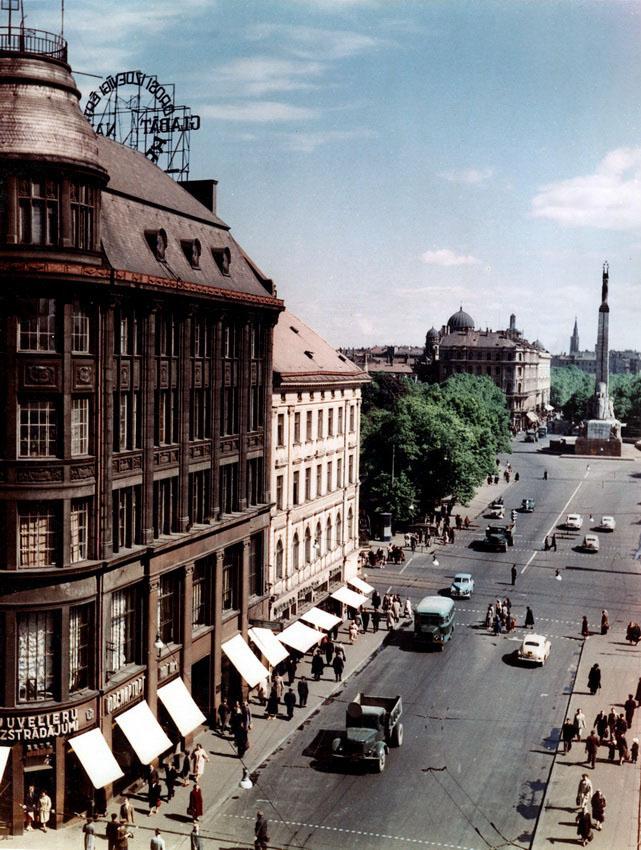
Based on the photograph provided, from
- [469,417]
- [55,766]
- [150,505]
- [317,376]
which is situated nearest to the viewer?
[55,766]

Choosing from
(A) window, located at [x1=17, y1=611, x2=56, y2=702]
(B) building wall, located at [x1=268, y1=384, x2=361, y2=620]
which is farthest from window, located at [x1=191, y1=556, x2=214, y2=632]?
(A) window, located at [x1=17, y1=611, x2=56, y2=702]

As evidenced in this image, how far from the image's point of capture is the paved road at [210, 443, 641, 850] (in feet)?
117

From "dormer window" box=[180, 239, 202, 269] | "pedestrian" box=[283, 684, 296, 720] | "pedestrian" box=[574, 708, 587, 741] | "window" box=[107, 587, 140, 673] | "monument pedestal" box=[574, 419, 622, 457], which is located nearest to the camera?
"window" box=[107, 587, 140, 673]

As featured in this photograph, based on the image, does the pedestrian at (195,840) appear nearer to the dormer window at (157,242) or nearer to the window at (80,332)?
the window at (80,332)

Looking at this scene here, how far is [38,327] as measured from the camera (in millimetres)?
34219

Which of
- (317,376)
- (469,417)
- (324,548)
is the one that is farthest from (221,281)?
(469,417)

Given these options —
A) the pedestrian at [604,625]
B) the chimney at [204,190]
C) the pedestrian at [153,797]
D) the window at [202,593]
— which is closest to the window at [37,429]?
the window at [202,593]

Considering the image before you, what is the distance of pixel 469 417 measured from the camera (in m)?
122

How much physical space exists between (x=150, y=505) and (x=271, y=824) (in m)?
12.9

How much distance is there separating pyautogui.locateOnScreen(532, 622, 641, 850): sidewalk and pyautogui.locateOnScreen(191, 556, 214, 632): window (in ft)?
54.3

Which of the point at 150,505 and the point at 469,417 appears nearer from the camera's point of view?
the point at 150,505

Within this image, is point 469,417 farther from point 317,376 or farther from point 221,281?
point 221,281

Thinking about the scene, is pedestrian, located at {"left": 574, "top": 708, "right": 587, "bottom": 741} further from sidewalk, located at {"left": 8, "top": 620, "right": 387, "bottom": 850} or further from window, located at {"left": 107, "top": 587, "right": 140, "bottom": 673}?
window, located at {"left": 107, "top": 587, "right": 140, "bottom": 673}

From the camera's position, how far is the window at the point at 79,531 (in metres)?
35.2
